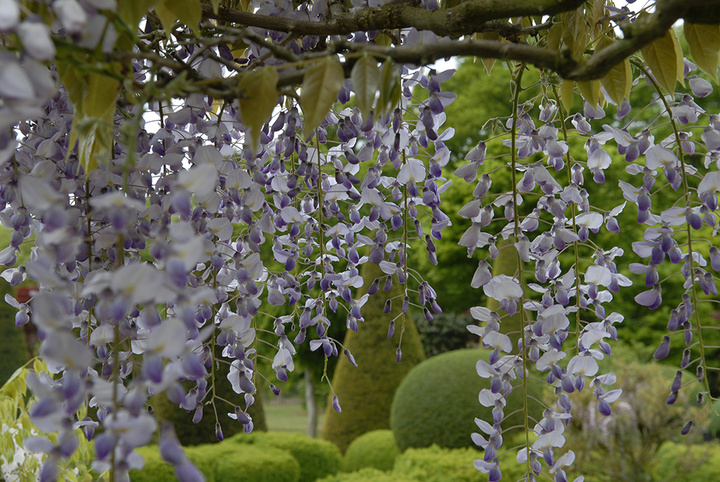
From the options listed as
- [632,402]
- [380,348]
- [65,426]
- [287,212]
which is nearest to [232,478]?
[380,348]

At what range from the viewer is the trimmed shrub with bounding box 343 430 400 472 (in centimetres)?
553

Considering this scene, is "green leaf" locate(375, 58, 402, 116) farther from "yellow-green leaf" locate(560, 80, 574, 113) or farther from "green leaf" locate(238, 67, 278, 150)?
"yellow-green leaf" locate(560, 80, 574, 113)

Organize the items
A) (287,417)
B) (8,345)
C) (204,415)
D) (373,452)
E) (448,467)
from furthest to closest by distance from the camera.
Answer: (287,417), (8,345), (204,415), (373,452), (448,467)

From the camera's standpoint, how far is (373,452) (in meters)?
5.60

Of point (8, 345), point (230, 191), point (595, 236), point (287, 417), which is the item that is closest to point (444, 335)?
point (595, 236)

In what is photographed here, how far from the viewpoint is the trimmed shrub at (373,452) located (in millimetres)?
5531

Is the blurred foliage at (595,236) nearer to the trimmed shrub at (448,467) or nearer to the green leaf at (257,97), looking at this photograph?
the trimmed shrub at (448,467)

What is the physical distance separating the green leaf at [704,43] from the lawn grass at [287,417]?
15.2 m

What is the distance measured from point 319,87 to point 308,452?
563 centimetres

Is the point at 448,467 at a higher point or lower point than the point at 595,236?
lower

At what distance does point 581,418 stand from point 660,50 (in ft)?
13.5

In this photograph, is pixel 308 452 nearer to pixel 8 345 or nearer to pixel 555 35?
pixel 8 345


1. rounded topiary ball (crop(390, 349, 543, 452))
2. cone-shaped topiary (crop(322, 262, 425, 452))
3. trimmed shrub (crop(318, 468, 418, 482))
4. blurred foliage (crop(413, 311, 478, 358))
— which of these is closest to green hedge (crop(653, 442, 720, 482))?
rounded topiary ball (crop(390, 349, 543, 452))

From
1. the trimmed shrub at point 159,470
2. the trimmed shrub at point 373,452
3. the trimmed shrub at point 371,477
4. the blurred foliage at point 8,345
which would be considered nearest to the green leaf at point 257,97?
the trimmed shrub at point 371,477
